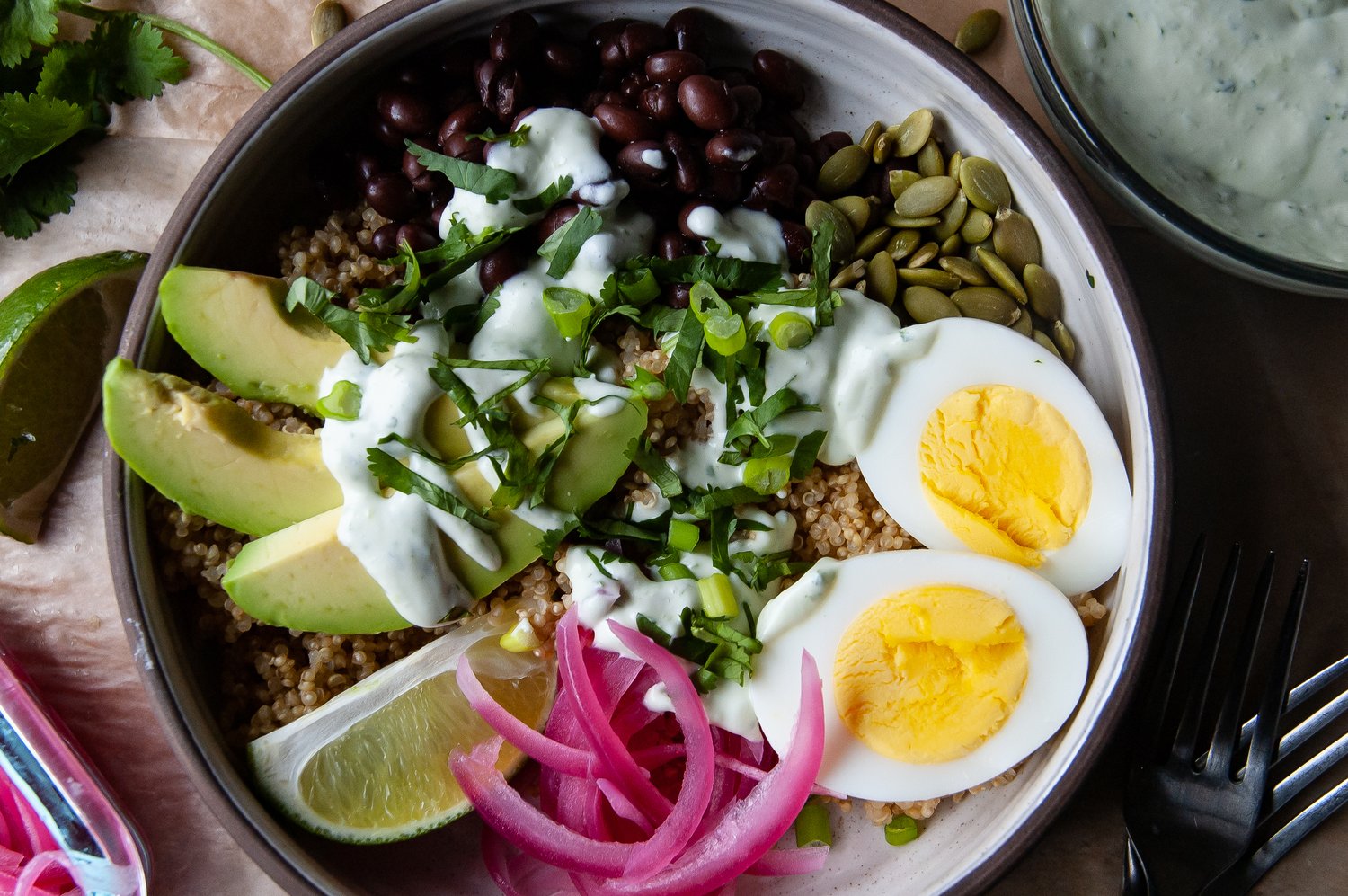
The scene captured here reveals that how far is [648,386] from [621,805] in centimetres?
63

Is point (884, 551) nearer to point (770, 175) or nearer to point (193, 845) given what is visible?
point (770, 175)

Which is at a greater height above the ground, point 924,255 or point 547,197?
point 547,197

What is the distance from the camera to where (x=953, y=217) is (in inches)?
62.0

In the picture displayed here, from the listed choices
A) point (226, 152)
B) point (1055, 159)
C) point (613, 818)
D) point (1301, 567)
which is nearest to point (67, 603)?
point (226, 152)

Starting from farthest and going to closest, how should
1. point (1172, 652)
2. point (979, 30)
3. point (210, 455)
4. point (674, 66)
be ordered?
point (979, 30) < point (1172, 652) < point (674, 66) < point (210, 455)

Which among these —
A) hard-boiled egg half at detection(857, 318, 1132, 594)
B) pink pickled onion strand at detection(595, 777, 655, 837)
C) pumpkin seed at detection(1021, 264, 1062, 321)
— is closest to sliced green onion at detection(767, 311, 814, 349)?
hard-boiled egg half at detection(857, 318, 1132, 594)

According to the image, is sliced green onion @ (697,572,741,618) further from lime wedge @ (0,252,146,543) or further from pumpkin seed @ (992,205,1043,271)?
lime wedge @ (0,252,146,543)

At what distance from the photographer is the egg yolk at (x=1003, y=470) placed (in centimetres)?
145

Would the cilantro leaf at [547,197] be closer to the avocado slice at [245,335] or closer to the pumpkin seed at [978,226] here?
the avocado slice at [245,335]

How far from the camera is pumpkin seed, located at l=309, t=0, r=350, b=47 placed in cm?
170

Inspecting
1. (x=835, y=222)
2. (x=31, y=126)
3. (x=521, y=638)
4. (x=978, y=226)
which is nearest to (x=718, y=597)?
(x=521, y=638)

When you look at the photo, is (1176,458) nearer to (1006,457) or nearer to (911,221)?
(1006,457)

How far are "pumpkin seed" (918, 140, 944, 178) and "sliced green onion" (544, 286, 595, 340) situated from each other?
0.59m

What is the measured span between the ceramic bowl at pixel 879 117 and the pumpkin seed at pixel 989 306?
0.09 m
